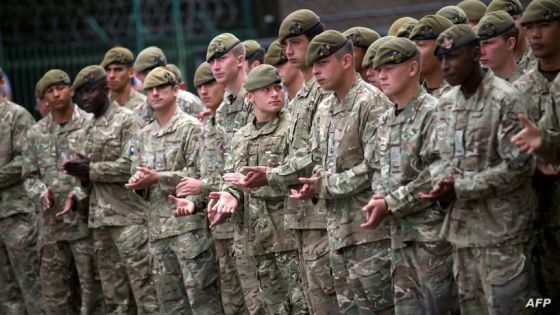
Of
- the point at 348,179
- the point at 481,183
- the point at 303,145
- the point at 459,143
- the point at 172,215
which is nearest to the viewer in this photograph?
the point at 481,183

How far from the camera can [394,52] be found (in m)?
7.72

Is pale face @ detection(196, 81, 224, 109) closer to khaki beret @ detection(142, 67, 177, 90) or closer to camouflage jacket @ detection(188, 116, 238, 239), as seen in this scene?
khaki beret @ detection(142, 67, 177, 90)

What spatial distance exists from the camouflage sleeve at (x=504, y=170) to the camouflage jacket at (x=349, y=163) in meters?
1.02

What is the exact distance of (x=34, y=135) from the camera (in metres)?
11.5

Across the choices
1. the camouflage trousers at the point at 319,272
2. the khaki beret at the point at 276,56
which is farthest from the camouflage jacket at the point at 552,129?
the khaki beret at the point at 276,56

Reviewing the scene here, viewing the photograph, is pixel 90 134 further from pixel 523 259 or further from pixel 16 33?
pixel 16 33

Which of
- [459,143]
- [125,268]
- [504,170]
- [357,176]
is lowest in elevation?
[125,268]

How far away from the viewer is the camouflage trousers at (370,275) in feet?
26.2

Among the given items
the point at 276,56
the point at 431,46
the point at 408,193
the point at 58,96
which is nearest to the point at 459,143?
the point at 408,193

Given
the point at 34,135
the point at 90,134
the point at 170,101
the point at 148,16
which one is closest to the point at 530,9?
the point at 170,101

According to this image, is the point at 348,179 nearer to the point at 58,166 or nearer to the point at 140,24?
the point at 58,166

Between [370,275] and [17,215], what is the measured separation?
5.05 m

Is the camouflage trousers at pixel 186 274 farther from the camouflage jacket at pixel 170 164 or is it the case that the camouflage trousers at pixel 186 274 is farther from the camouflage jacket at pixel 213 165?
the camouflage jacket at pixel 213 165

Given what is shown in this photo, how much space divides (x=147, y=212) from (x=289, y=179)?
218 cm
